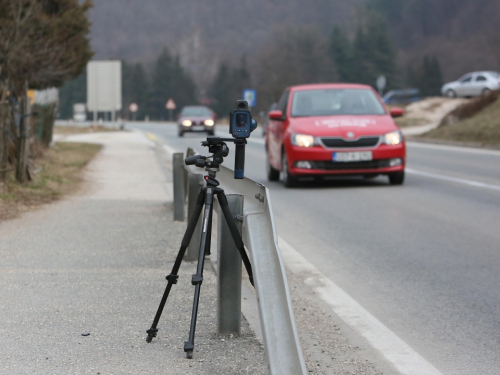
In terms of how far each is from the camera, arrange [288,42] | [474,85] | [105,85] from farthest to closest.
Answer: [288,42] < [474,85] < [105,85]

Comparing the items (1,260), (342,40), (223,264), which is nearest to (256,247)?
(223,264)

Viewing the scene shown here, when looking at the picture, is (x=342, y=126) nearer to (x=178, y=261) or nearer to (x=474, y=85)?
(x=178, y=261)

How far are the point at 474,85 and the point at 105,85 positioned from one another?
23.0 m

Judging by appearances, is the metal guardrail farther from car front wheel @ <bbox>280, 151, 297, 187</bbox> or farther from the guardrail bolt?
car front wheel @ <bbox>280, 151, 297, 187</bbox>

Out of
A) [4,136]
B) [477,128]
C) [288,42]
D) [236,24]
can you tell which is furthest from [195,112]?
[236,24]

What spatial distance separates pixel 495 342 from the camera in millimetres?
4680

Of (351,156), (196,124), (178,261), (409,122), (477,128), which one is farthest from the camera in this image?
(409,122)

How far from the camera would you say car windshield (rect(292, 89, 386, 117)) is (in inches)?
556

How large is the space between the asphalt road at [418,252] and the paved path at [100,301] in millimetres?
1090

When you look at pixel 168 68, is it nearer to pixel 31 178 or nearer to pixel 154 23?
pixel 154 23

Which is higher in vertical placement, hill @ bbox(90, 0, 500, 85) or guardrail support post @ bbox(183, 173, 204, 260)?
hill @ bbox(90, 0, 500, 85)

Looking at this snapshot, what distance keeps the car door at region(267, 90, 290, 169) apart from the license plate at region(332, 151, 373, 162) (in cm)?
114

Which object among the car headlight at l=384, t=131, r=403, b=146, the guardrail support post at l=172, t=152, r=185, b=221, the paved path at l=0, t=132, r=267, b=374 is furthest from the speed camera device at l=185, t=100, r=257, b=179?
the car headlight at l=384, t=131, r=403, b=146

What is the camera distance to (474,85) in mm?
54344
